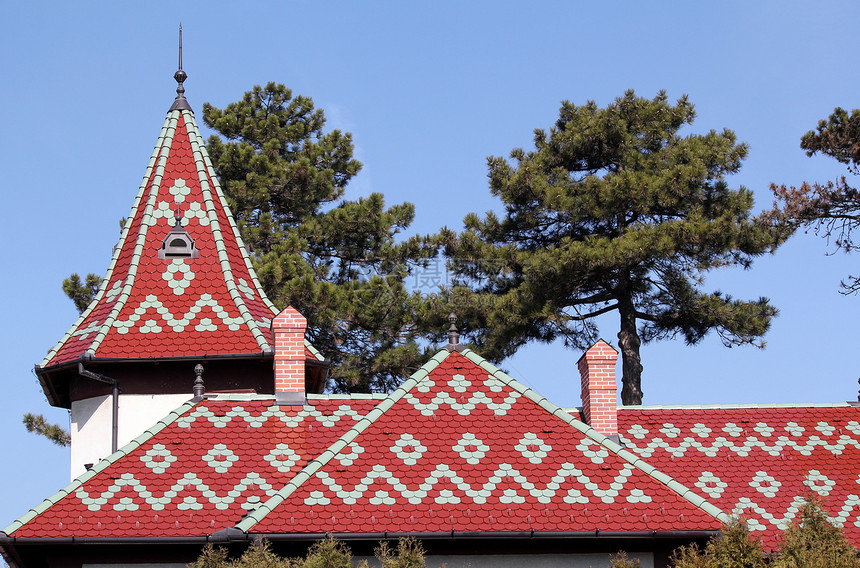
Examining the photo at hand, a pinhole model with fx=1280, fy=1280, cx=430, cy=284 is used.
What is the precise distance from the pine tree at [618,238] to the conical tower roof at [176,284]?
8.56 m

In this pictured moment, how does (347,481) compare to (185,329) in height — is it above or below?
below

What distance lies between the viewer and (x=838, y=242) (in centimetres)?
2945

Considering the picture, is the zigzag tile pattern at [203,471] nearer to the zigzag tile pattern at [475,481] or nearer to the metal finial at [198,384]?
the metal finial at [198,384]

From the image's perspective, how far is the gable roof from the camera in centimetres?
1488

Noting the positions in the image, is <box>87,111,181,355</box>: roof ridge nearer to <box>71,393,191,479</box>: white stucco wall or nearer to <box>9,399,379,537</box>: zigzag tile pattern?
<box>71,393,191,479</box>: white stucco wall

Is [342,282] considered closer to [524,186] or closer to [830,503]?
[524,186]

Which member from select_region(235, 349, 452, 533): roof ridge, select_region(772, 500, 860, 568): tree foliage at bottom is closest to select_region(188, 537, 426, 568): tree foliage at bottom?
select_region(235, 349, 452, 533): roof ridge

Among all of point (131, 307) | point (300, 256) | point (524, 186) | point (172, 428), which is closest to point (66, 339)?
point (131, 307)

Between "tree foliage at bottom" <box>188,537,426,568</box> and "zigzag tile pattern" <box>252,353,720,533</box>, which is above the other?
"zigzag tile pattern" <box>252,353,720,533</box>

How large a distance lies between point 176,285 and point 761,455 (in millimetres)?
9368

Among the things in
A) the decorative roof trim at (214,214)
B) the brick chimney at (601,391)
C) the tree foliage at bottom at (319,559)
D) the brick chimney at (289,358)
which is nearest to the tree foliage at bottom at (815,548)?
the tree foliage at bottom at (319,559)

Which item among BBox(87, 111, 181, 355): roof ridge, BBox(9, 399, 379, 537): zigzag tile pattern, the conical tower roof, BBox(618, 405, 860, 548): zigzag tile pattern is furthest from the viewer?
BBox(87, 111, 181, 355): roof ridge

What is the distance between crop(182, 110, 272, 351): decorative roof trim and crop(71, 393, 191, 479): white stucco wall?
4.75 feet

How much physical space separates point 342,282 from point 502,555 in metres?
18.5
